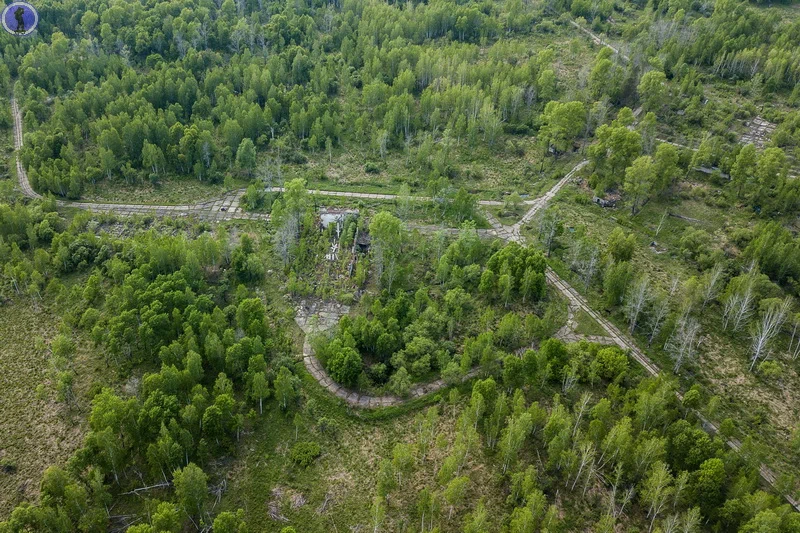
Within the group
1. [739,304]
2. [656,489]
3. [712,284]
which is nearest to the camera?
[656,489]

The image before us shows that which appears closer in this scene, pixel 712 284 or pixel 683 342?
pixel 683 342

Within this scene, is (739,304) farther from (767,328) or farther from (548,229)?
(548,229)

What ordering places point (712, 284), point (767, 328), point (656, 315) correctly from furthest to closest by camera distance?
1. point (712, 284)
2. point (656, 315)
3. point (767, 328)

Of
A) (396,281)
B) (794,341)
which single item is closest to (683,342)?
(794,341)

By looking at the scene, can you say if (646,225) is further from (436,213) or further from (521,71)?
(521,71)

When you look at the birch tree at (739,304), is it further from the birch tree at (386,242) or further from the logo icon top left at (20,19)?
the logo icon top left at (20,19)
